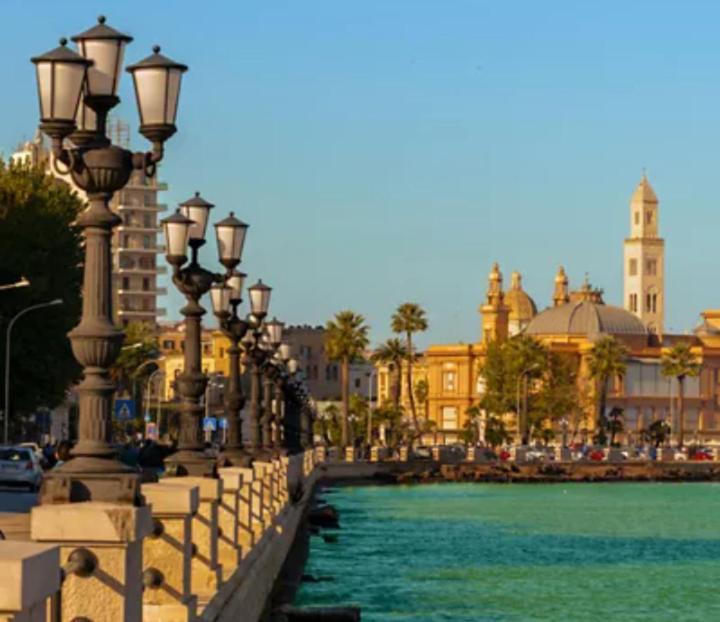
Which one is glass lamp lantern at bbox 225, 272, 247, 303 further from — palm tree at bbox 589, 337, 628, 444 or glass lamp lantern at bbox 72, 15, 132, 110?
palm tree at bbox 589, 337, 628, 444

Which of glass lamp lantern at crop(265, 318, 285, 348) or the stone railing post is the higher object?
glass lamp lantern at crop(265, 318, 285, 348)

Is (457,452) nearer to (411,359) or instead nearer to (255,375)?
(411,359)

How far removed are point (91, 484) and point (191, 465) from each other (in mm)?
8154

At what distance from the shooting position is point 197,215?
2430 cm

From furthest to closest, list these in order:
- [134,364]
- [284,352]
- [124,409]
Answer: [134,364]
[284,352]
[124,409]

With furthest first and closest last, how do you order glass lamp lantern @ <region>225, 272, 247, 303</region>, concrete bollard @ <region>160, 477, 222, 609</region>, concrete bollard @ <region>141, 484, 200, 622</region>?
1. glass lamp lantern @ <region>225, 272, 247, 303</region>
2. concrete bollard @ <region>160, 477, 222, 609</region>
3. concrete bollard @ <region>141, 484, 200, 622</region>

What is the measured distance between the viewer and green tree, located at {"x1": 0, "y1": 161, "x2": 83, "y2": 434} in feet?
216

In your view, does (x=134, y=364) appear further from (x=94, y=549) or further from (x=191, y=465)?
(x=94, y=549)

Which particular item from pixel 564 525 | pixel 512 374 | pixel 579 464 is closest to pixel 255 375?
pixel 564 525

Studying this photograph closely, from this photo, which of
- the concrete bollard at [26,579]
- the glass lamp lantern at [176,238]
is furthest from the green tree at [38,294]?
the concrete bollard at [26,579]

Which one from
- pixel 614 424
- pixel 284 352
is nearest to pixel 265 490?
pixel 284 352

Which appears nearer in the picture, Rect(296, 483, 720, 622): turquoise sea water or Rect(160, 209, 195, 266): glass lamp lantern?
Rect(160, 209, 195, 266): glass lamp lantern

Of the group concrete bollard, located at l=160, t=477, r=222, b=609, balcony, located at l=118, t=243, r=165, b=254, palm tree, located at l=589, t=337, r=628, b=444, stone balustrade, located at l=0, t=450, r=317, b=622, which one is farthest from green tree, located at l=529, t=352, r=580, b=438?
concrete bollard, located at l=160, t=477, r=222, b=609

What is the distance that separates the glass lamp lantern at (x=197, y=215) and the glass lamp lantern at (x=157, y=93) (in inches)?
339
